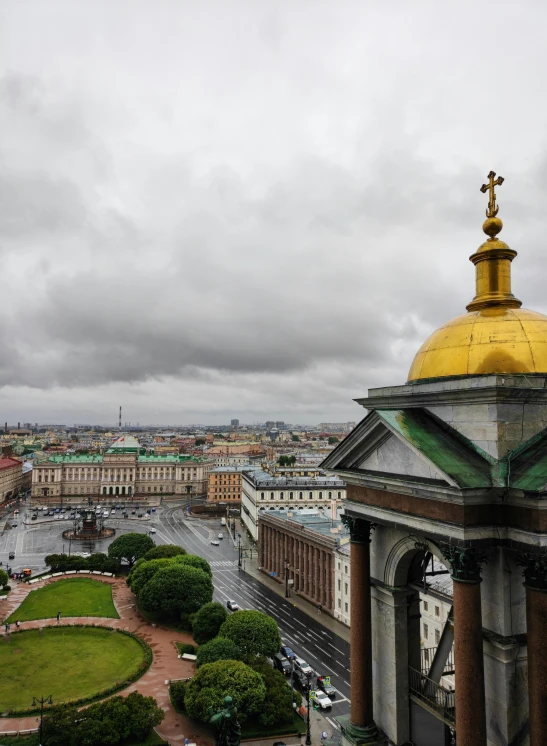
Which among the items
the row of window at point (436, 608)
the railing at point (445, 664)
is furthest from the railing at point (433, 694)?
the row of window at point (436, 608)

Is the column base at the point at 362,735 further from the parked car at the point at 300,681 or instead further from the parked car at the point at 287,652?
the parked car at the point at 287,652

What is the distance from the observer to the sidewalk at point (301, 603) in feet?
236

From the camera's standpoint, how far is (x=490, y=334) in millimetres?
17703

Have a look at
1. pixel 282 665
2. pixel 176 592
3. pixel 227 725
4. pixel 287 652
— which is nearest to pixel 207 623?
pixel 176 592

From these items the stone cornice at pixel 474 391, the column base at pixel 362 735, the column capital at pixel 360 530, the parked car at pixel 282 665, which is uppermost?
the stone cornice at pixel 474 391

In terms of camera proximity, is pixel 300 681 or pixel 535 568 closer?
pixel 535 568

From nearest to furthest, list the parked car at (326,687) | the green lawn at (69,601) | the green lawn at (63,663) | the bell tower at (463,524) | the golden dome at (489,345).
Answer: the bell tower at (463,524) → the golden dome at (489,345) → the green lawn at (63,663) → the parked car at (326,687) → the green lawn at (69,601)

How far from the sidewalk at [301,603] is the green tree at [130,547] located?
19.2 metres

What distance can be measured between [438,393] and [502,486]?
149 inches

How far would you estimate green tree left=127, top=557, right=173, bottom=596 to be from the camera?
75.2 m

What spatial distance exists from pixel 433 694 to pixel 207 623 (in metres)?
48.2

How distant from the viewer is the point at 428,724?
19844 millimetres

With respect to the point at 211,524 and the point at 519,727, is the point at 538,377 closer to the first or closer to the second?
the point at 519,727

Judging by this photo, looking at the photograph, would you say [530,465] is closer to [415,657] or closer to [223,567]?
[415,657]
